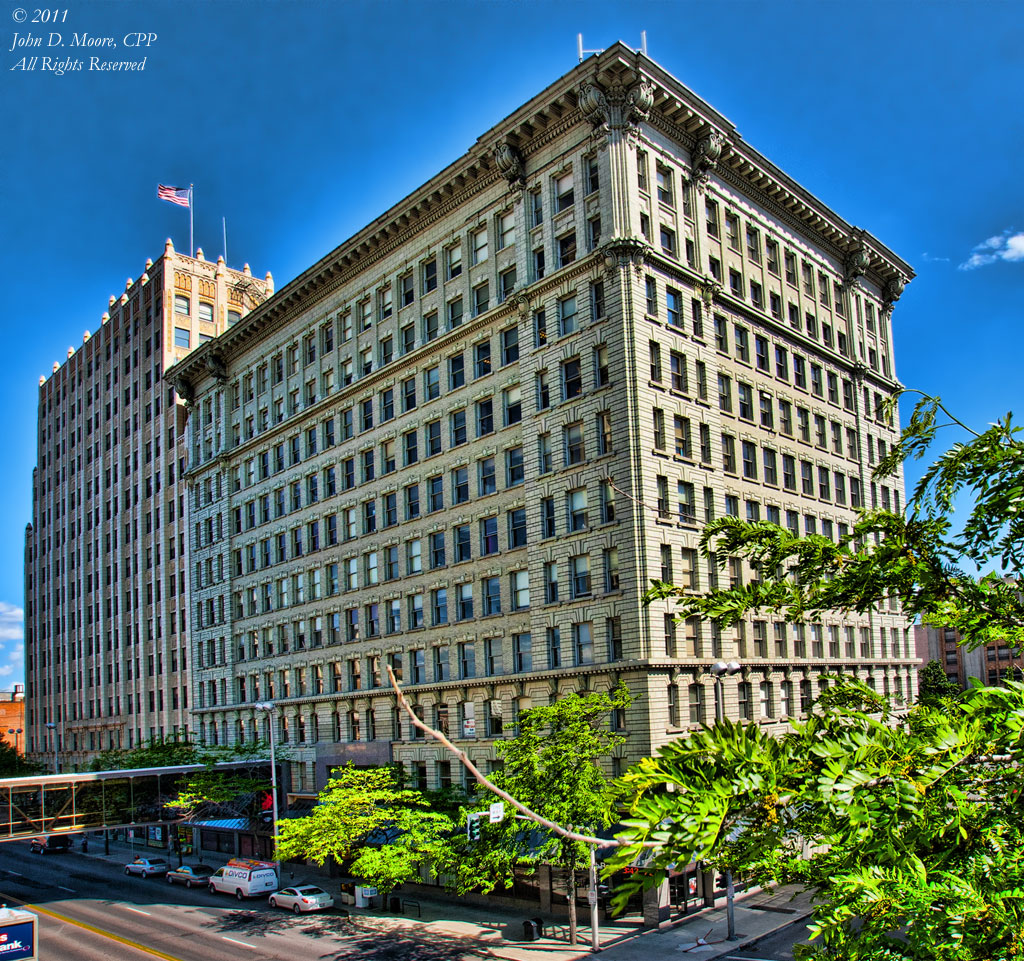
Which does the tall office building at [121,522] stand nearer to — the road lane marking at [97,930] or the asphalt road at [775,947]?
the road lane marking at [97,930]

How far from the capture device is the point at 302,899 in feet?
153

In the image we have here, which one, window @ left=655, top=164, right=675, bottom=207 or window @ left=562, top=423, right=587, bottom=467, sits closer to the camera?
window @ left=562, top=423, right=587, bottom=467

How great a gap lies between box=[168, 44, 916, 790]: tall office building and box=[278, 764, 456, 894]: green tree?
16.8ft

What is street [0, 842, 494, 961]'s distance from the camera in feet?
127

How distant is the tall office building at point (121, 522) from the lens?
87625 millimetres

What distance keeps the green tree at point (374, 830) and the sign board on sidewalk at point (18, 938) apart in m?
12.5

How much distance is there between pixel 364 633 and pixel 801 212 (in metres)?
36.5

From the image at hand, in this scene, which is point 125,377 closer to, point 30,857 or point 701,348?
point 30,857

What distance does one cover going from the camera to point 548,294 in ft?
159

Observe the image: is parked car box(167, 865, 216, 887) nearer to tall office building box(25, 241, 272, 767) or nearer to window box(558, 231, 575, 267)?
tall office building box(25, 241, 272, 767)

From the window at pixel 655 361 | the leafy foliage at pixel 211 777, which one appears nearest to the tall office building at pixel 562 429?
the window at pixel 655 361

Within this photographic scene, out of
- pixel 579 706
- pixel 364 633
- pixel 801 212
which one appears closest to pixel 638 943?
pixel 579 706

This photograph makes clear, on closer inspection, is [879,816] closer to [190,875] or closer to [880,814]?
[880,814]

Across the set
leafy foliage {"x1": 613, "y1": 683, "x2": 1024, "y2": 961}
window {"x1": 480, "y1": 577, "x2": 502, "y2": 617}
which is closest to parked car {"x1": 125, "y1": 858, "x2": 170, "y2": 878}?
window {"x1": 480, "y1": 577, "x2": 502, "y2": 617}
